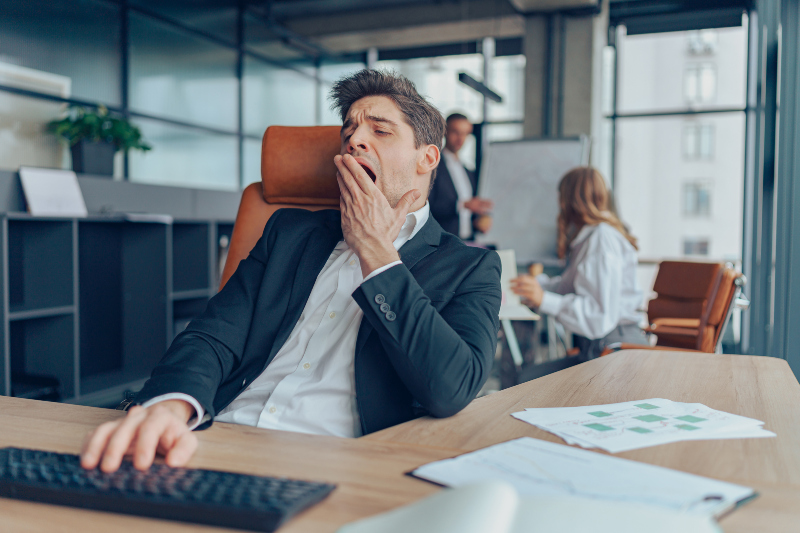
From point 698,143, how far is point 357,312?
1365cm

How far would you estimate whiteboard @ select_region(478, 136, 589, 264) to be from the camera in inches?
213

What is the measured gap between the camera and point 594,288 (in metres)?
2.60

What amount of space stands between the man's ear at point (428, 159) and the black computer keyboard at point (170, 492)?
958 millimetres

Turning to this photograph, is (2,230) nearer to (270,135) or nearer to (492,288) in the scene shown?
(270,135)

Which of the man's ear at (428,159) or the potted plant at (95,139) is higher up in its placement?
the potted plant at (95,139)

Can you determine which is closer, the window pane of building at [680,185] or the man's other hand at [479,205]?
the man's other hand at [479,205]

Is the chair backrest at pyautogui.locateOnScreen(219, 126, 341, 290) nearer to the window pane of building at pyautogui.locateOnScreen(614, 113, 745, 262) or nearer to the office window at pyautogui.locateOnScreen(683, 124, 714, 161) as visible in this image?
the window pane of building at pyautogui.locateOnScreen(614, 113, 745, 262)

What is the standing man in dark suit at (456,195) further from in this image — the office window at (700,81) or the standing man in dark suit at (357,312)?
the office window at (700,81)

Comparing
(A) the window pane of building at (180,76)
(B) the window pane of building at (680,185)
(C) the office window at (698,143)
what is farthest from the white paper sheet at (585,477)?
(C) the office window at (698,143)

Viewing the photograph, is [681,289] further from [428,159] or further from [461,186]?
[428,159]

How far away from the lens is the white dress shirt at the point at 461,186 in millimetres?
4730

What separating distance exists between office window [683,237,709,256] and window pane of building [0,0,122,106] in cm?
1257

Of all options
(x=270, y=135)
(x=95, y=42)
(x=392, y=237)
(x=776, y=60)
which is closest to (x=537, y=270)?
(x=776, y=60)

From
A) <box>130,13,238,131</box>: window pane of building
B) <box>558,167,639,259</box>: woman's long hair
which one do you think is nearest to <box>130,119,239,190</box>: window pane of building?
<box>130,13,238,131</box>: window pane of building
